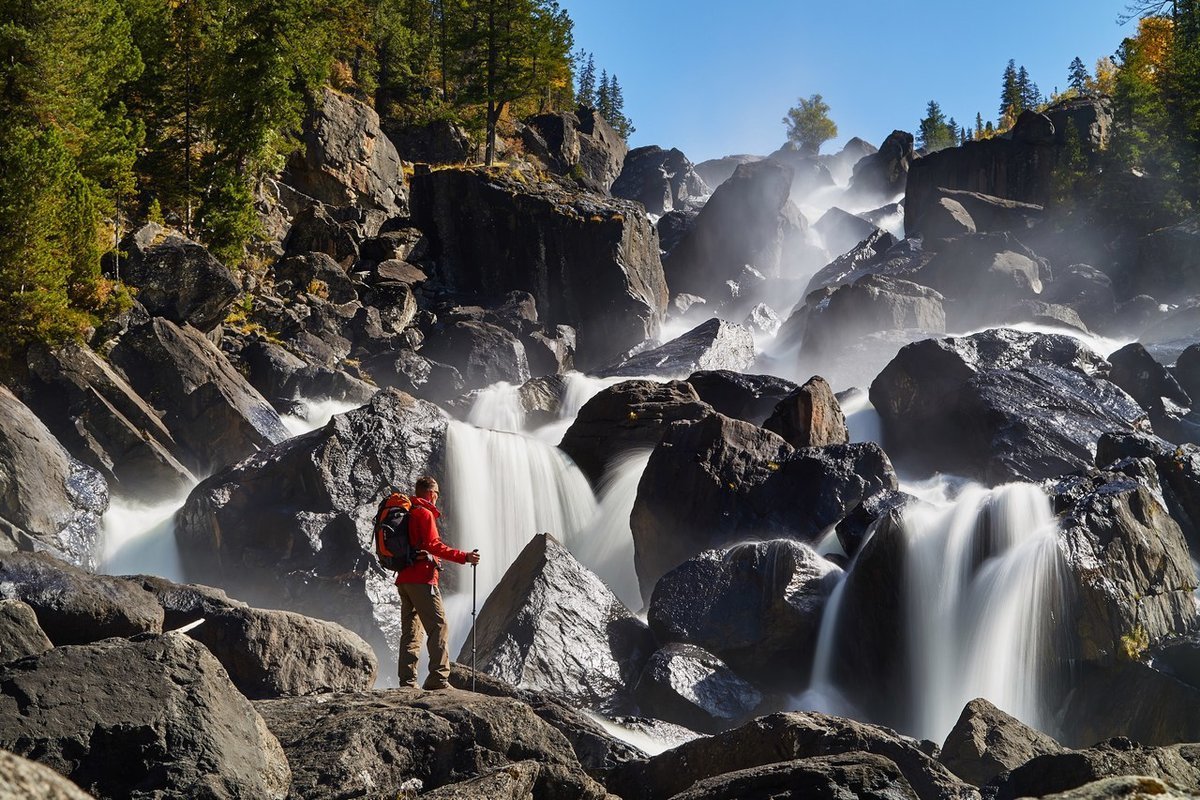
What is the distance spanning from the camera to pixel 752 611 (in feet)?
51.1

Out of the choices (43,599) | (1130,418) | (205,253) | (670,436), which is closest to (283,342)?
(205,253)

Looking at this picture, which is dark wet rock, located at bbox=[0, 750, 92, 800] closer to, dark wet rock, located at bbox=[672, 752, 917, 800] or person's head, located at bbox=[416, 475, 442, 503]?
dark wet rock, located at bbox=[672, 752, 917, 800]

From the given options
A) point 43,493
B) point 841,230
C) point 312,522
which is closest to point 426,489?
point 312,522

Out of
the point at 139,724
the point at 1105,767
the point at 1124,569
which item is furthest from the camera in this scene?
the point at 1124,569

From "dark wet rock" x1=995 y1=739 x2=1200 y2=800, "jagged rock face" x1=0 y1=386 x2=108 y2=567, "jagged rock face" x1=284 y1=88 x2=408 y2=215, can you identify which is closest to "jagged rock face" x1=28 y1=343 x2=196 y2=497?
"jagged rock face" x1=0 y1=386 x2=108 y2=567

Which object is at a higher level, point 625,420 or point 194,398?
point 194,398

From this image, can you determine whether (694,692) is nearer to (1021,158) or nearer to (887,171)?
(1021,158)

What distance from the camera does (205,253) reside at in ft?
89.1

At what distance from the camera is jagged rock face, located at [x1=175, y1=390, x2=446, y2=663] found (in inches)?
709

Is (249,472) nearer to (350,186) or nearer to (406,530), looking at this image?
(406,530)

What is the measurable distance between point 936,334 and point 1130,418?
12.4 m

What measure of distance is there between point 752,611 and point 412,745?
30.6 ft

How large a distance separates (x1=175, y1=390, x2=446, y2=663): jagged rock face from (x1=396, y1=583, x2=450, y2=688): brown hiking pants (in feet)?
21.8

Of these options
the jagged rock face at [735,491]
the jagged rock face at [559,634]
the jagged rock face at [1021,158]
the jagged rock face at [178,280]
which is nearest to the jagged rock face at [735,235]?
the jagged rock face at [1021,158]
